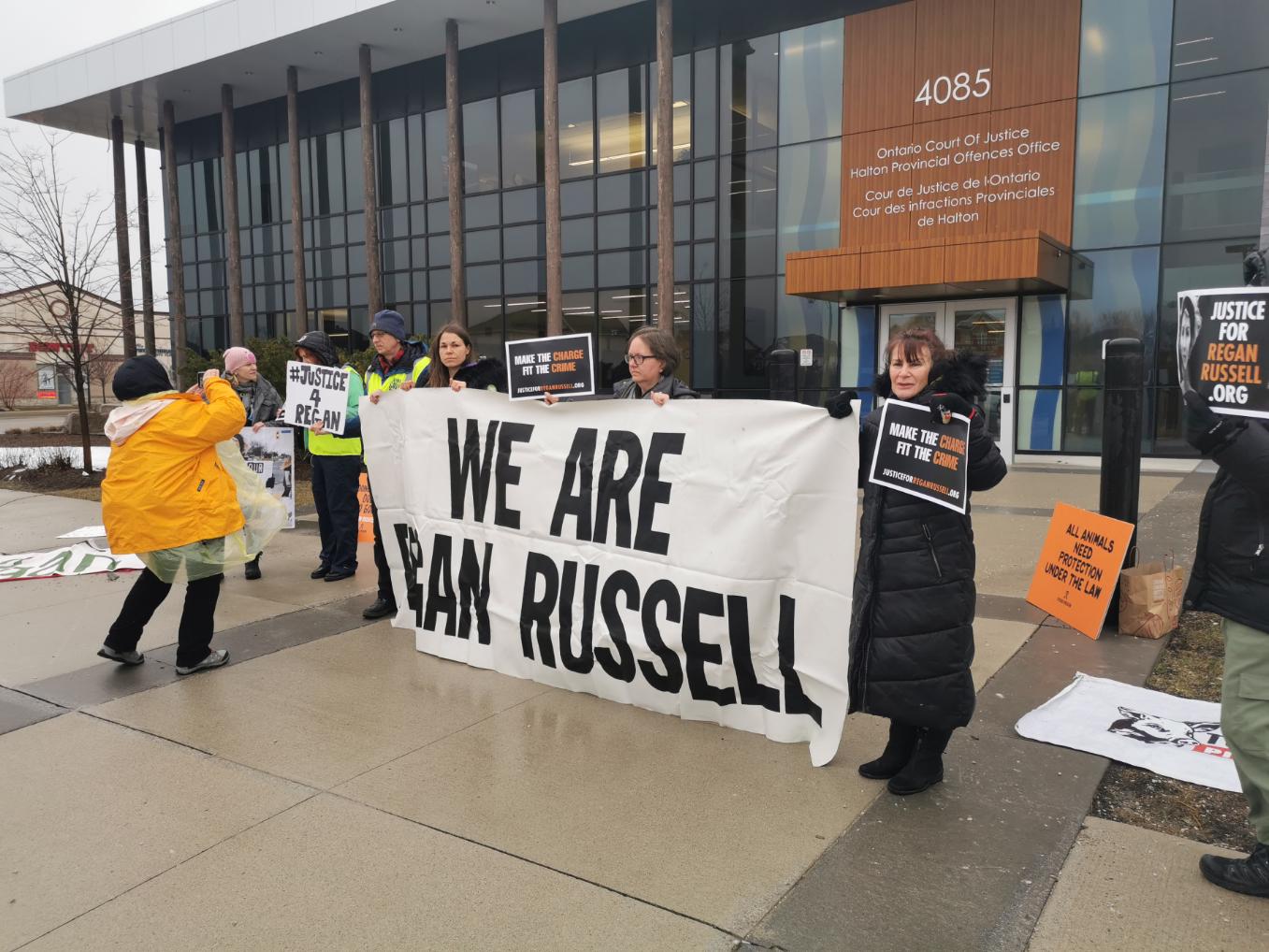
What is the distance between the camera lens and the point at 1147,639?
17.1 ft

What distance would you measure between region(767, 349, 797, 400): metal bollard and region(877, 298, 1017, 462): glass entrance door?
233cm

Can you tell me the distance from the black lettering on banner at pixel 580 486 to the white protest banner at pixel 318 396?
2.96m

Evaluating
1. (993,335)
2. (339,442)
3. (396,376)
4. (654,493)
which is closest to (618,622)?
(654,493)

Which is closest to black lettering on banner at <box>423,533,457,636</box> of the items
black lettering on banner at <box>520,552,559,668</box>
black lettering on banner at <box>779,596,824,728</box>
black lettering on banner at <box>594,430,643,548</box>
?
black lettering on banner at <box>520,552,559,668</box>

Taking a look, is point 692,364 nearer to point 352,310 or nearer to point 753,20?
point 753,20

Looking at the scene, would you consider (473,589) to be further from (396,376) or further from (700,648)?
(396,376)

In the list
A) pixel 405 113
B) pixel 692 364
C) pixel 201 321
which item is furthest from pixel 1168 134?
pixel 201 321

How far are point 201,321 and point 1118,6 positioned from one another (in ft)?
85.7

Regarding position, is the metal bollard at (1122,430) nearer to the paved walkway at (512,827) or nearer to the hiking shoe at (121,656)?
the paved walkway at (512,827)

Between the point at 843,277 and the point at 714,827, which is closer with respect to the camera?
the point at 714,827

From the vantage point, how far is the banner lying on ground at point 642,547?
12.1ft

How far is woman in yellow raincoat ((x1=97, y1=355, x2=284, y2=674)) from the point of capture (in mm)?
4680

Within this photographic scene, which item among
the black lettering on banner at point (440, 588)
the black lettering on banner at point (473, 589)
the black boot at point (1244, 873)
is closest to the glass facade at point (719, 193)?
the black lettering on banner at point (440, 588)

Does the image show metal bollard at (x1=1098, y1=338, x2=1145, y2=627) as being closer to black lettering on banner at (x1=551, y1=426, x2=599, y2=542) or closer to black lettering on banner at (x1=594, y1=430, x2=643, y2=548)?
black lettering on banner at (x1=594, y1=430, x2=643, y2=548)
